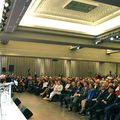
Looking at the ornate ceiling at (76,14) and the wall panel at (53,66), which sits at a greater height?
the ornate ceiling at (76,14)

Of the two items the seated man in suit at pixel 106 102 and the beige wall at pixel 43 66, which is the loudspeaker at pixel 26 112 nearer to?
the seated man in suit at pixel 106 102

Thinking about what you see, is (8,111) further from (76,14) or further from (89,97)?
(76,14)

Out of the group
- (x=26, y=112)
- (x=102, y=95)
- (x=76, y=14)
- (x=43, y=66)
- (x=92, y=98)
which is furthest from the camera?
(x=43, y=66)

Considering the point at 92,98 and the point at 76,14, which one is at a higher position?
the point at 76,14

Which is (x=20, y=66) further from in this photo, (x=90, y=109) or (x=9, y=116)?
→ (x=9, y=116)

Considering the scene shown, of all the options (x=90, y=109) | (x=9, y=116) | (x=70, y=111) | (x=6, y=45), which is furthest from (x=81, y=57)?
(x=9, y=116)

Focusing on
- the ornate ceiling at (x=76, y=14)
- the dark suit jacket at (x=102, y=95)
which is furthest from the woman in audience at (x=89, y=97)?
the ornate ceiling at (x=76, y=14)

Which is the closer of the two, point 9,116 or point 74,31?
point 9,116

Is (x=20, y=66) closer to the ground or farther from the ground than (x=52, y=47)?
closer to the ground

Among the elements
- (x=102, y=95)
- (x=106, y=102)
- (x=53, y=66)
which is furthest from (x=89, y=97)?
(x=53, y=66)

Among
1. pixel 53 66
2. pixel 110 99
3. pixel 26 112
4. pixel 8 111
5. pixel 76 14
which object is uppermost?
pixel 76 14

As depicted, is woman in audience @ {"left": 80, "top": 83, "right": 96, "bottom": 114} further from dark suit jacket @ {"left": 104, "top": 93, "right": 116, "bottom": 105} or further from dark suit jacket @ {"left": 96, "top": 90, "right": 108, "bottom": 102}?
dark suit jacket @ {"left": 104, "top": 93, "right": 116, "bottom": 105}

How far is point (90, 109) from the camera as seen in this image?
7484 millimetres

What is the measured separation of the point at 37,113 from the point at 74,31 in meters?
4.53
